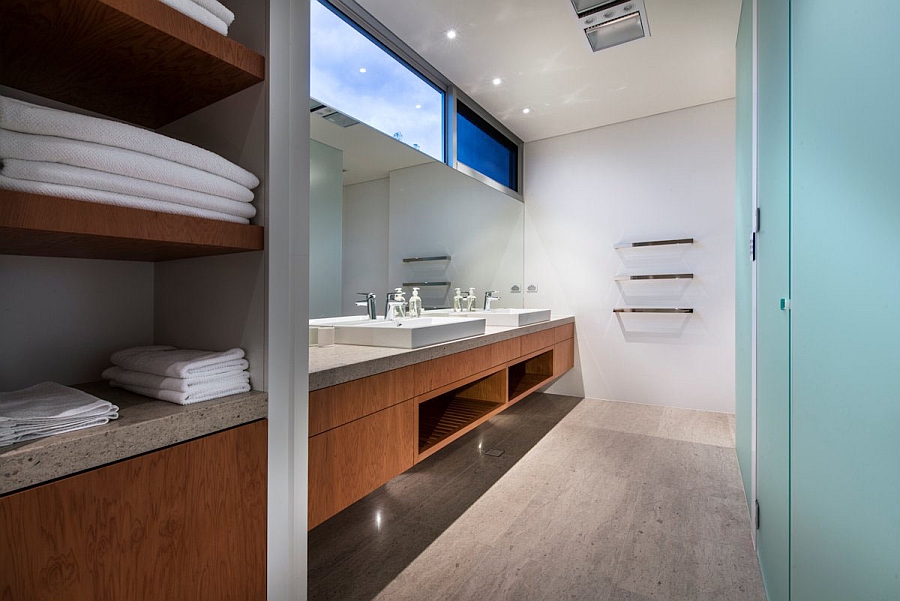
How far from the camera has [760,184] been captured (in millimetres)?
1532

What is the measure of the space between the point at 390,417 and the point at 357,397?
21 centimetres

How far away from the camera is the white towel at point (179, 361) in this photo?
921mm

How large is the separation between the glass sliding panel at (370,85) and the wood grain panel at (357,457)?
4.78 feet

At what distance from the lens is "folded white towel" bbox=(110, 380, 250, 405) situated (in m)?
0.91

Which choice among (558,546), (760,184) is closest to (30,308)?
(558,546)

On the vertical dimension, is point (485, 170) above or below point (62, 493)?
above

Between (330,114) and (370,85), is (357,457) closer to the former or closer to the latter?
(330,114)

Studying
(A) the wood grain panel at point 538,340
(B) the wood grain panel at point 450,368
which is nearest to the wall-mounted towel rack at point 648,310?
(A) the wood grain panel at point 538,340

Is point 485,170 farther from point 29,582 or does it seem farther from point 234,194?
point 29,582

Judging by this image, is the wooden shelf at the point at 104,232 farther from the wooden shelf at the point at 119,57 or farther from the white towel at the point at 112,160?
the wooden shelf at the point at 119,57

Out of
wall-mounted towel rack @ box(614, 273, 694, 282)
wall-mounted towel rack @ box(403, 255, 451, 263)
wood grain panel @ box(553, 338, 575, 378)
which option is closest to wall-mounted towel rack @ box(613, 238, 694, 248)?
wall-mounted towel rack @ box(614, 273, 694, 282)

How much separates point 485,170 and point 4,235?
124 inches

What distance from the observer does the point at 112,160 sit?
0.77 metres

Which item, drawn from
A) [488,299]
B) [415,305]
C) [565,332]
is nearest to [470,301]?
[488,299]
